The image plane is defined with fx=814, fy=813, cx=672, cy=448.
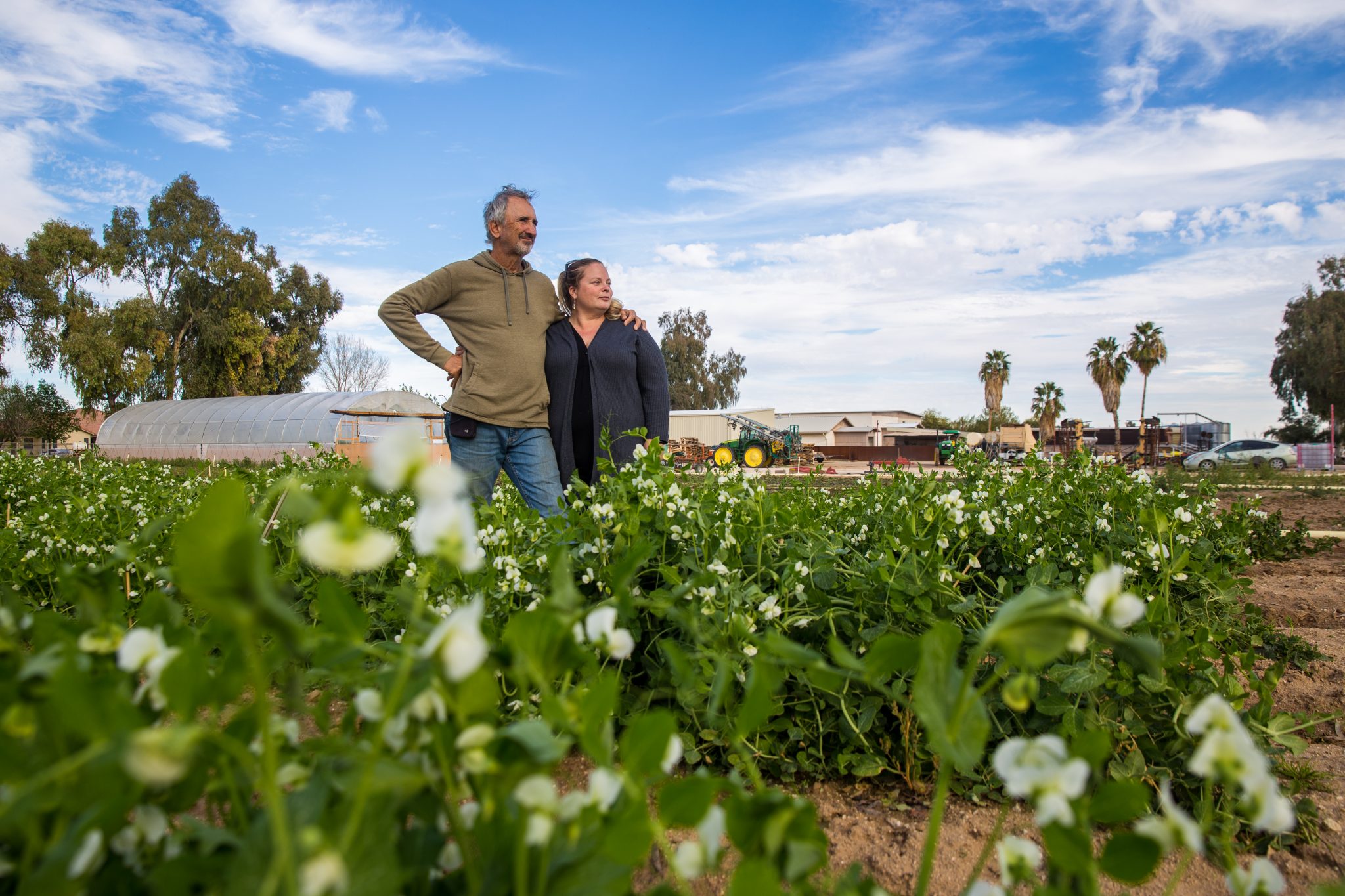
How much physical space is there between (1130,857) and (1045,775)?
81 millimetres

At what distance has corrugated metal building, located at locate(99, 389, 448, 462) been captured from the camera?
26953mm

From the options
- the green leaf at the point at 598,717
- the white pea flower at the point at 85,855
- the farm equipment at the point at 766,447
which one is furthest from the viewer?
the farm equipment at the point at 766,447

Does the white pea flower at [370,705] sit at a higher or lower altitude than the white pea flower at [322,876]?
higher

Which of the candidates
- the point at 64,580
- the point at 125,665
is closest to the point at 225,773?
the point at 125,665

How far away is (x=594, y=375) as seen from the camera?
3.72m

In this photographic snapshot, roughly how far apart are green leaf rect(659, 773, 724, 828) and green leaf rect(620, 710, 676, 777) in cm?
3

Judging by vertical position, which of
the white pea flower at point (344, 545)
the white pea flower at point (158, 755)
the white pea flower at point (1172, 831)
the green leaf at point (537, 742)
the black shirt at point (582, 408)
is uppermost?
the black shirt at point (582, 408)

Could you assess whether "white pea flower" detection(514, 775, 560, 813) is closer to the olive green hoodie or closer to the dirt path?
the dirt path

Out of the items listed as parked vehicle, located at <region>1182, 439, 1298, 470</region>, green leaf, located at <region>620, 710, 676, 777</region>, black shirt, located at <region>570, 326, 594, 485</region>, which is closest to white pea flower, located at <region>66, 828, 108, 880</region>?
green leaf, located at <region>620, 710, 676, 777</region>

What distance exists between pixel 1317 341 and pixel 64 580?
4830 centimetres

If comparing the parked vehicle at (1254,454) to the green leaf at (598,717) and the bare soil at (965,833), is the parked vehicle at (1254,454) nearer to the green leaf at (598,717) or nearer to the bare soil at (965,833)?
the bare soil at (965,833)

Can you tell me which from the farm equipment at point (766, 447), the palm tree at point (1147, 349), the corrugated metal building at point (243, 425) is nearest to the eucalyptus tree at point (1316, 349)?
the palm tree at point (1147, 349)

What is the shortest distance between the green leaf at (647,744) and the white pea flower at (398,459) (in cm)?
26

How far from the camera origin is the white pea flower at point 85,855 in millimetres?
502
